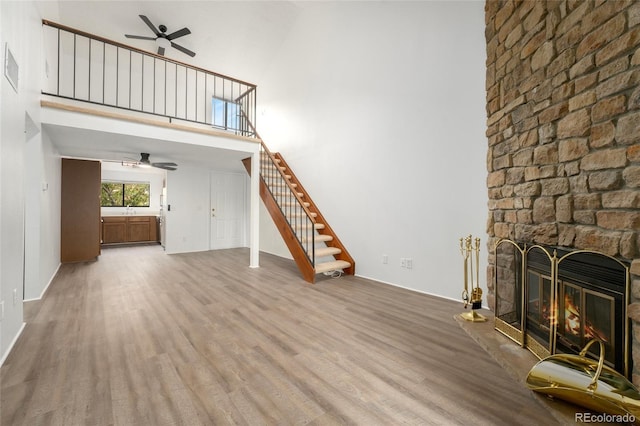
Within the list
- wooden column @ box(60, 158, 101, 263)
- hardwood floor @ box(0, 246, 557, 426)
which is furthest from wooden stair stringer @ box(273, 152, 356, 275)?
wooden column @ box(60, 158, 101, 263)

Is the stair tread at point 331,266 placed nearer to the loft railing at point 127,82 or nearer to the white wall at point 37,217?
the loft railing at point 127,82

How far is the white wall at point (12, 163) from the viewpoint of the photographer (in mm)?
1844

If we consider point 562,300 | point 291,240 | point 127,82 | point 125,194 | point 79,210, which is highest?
point 127,82

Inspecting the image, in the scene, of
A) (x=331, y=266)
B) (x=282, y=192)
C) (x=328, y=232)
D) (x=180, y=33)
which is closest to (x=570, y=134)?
(x=331, y=266)

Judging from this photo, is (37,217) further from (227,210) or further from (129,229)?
(129,229)

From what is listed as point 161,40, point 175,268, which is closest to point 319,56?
point 161,40

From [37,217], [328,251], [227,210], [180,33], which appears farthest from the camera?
[227,210]

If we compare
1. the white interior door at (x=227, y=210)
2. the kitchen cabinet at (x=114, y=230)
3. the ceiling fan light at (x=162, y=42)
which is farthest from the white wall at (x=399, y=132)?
the kitchen cabinet at (x=114, y=230)

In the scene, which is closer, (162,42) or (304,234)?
(304,234)

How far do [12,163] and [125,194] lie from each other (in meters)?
7.49

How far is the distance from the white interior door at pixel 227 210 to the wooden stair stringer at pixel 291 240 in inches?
107

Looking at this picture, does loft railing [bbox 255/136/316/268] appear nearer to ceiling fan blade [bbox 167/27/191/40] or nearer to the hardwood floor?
the hardwood floor

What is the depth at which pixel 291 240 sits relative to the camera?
4.21m

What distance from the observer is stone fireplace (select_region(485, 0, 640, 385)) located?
129cm
